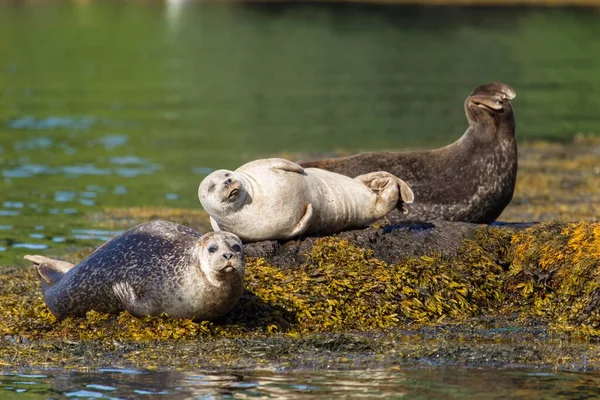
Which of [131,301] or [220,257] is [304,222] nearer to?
[220,257]

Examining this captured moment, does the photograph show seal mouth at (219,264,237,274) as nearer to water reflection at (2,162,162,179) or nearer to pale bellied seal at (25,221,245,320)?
pale bellied seal at (25,221,245,320)

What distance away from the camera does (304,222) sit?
967cm

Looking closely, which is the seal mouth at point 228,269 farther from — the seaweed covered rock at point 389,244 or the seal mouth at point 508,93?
the seal mouth at point 508,93

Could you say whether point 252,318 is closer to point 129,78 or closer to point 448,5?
point 129,78

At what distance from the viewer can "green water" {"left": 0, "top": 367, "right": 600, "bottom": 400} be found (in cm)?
734

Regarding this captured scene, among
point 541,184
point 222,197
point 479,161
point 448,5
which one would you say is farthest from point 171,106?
point 448,5

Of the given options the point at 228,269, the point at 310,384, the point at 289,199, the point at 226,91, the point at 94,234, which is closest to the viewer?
the point at 310,384

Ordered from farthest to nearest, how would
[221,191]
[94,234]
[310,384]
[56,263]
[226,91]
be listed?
[226,91], [94,234], [56,263], [221,191], [310,384]

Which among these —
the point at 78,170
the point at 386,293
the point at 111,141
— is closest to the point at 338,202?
the point at 386,293

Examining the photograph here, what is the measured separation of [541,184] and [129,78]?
2351 centimetres

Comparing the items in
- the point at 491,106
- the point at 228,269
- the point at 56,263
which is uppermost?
the point at 491,106

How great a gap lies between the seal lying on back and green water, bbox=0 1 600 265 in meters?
3.91

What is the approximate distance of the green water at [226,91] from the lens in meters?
19.5

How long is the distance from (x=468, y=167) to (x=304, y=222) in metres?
2.54
